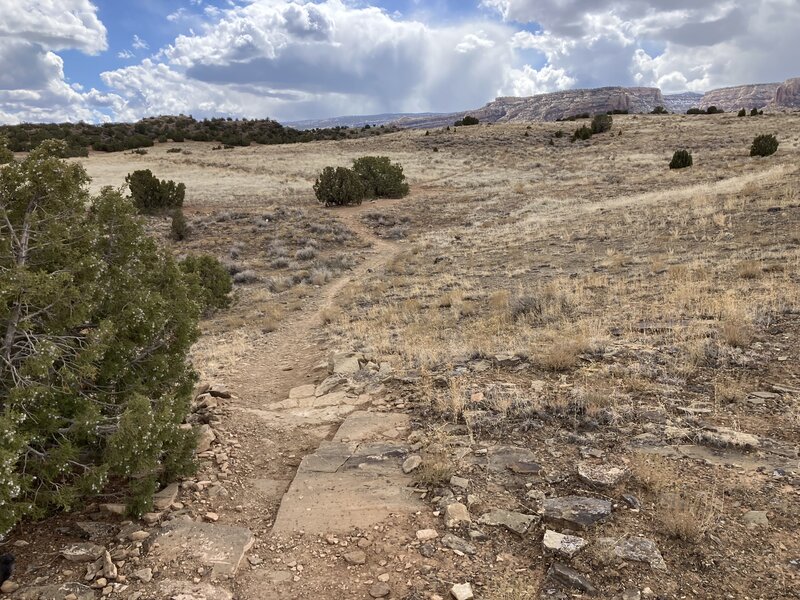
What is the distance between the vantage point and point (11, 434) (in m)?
3.28

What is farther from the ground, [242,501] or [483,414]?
[483,414]

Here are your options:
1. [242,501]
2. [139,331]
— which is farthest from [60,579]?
[139,331]

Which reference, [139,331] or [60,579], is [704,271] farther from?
[60,579]

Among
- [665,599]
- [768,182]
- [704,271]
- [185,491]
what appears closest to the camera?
[665,599]

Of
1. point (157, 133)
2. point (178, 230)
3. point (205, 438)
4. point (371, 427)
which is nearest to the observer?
point (205, 438)

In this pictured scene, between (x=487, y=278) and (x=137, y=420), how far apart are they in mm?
10264

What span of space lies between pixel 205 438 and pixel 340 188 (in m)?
23.4

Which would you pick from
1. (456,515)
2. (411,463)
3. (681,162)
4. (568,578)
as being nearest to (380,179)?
(681,162)

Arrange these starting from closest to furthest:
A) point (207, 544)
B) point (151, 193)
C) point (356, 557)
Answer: point (356, 557), point (207, 544), point (151, 193)

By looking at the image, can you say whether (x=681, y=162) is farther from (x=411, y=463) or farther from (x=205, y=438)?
(x=205, y=438)

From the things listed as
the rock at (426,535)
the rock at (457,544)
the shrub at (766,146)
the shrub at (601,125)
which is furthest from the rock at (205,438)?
the shrub at (601,125)

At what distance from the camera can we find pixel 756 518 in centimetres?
376

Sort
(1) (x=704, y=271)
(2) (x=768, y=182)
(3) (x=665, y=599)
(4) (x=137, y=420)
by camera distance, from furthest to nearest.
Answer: (2) (x=768, y=182) → (1) (x=704, y=271) → (4) (x=137, y=420) → (3) (x=665, y=599)

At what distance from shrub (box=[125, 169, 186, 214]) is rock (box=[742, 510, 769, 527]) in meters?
25.9
